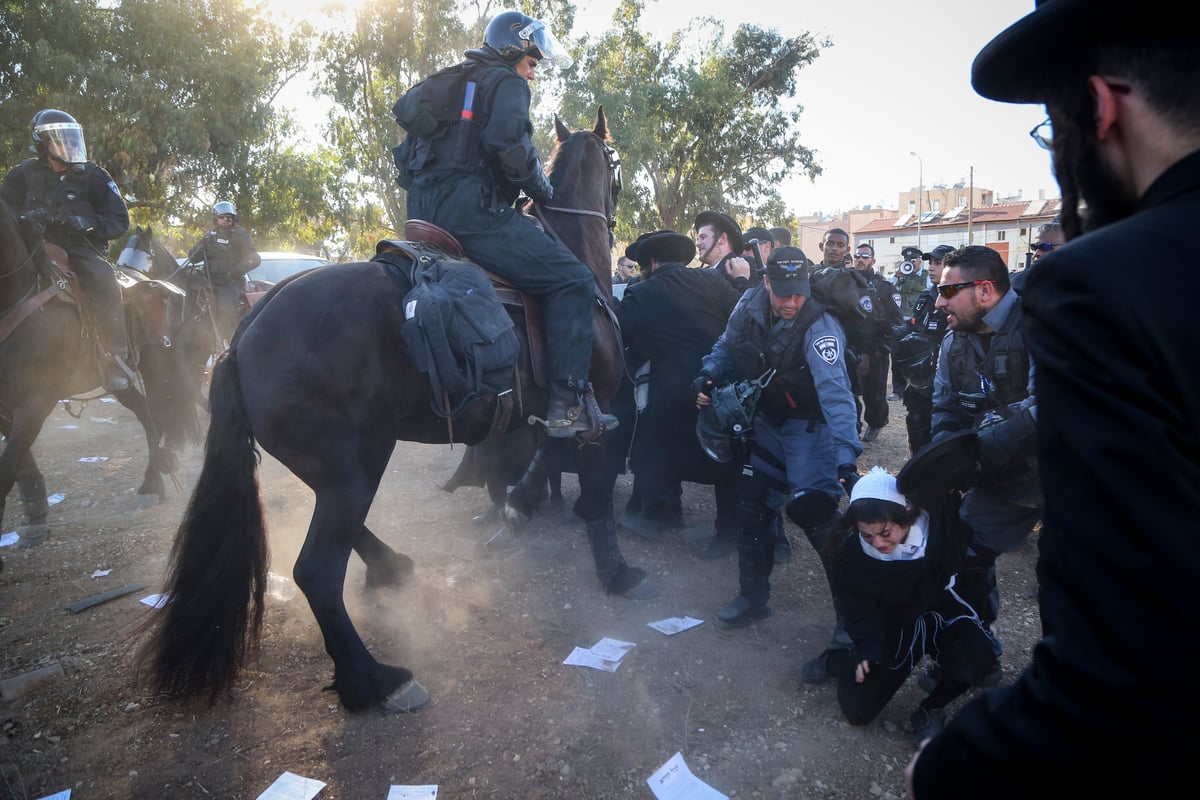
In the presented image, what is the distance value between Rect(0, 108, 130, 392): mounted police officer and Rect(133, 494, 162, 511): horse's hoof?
1404 millimetres

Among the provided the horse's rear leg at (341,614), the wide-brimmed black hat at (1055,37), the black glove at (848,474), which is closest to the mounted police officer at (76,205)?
the horse's rear leg at (341,614)

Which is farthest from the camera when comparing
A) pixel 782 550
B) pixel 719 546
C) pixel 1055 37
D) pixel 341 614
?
pixel 719 546

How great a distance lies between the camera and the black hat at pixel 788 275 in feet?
13.5

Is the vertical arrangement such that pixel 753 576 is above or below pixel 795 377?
below

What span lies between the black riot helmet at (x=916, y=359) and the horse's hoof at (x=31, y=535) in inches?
297

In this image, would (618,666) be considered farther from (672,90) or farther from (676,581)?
(672,90)

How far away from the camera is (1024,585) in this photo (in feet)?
15.9

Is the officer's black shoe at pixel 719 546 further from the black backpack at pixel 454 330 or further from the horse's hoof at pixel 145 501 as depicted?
the horse's hoof at pixel 145 501

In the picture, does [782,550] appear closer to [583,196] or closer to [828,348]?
[828,348]

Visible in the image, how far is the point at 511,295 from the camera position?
14.2 ft

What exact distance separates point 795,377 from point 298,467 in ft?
8.84

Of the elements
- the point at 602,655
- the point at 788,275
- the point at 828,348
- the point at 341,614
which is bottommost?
the point at 602,655

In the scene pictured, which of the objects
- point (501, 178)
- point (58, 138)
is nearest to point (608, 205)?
point (501, 178)

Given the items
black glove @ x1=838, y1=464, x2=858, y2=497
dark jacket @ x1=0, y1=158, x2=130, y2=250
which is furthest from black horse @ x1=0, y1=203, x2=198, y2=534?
black glove @ x1=838, y1=464, x2=858, y2=497
